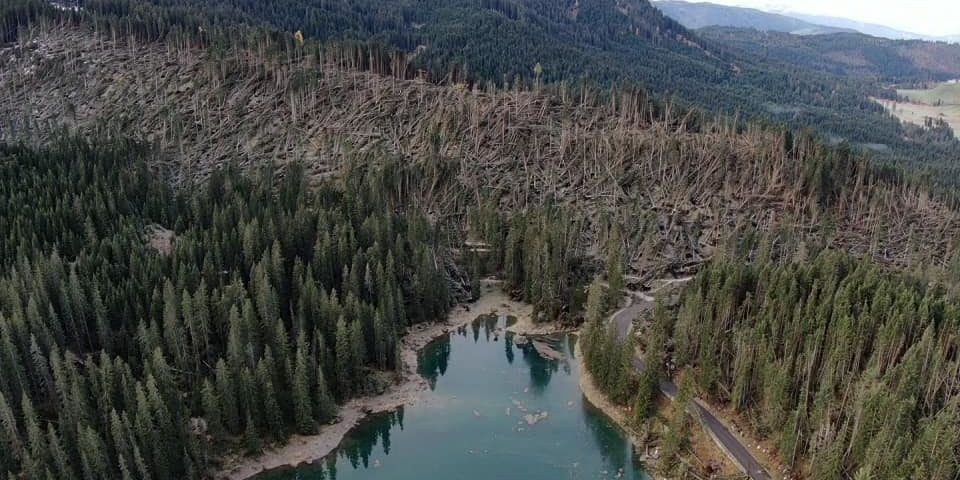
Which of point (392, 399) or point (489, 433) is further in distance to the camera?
point (392, 399)

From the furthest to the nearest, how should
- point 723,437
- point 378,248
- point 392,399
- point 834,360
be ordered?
point 378,248
point 392,399
point 723,437
point 834,360

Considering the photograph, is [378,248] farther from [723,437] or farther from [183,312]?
[723,437]

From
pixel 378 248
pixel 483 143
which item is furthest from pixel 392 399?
pixel 483 143

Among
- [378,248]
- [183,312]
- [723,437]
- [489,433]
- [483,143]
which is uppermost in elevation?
[483,143]

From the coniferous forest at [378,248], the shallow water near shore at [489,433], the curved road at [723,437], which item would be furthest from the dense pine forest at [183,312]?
the curved road at [723,437]

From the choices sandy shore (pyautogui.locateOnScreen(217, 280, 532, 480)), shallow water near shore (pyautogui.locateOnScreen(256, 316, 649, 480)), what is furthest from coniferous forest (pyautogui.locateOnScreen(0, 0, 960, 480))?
shallow water near shore (pyautogui.locateOnScreen(256, 316, 649, 480))

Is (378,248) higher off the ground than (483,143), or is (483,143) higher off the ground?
(483,143)
